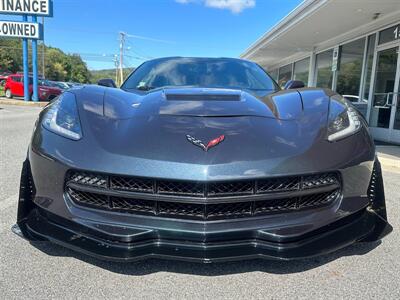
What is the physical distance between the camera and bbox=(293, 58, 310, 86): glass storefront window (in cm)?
1698

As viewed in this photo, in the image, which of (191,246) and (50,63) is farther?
(50,63)

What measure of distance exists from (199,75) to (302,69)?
1560 cm

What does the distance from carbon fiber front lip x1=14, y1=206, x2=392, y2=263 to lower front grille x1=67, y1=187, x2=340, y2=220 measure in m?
0.13

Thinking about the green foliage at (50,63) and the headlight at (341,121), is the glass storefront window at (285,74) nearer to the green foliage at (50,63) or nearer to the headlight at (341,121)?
the headlight at (341,121)

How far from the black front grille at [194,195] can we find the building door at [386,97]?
8136mm

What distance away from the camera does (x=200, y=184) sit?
171cm

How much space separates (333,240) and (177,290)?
2.73 ft

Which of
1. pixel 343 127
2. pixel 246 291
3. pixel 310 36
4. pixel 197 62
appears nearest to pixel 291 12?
pixel 310 36

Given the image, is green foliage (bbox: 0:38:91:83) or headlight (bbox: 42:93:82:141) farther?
green foliage (bbox: 0:38:91:83)

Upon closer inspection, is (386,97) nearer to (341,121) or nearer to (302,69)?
(341,121)

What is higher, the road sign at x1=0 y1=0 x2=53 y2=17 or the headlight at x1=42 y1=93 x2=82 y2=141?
the road sign at x1=0 y1=0 x2=53 y2=17

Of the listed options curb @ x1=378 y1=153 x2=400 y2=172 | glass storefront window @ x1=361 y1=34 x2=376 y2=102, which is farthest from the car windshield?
glass storefront window @ x1=361 y1=34 x2=376 y2=102

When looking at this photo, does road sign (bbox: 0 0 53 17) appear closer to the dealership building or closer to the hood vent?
the dealership building

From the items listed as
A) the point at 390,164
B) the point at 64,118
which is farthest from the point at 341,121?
the point at 390,164
